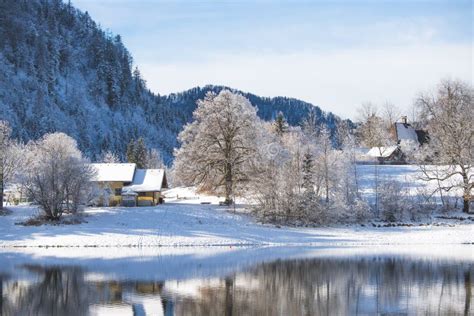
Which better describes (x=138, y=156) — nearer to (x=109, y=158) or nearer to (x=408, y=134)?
(x=109, y=158)

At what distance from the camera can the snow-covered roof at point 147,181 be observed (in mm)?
68275

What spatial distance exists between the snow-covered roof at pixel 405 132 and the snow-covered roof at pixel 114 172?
46.5 meters

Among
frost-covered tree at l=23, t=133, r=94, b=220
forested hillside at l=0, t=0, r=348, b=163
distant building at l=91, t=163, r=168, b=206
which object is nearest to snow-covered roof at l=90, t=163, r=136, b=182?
distant building at l=91, t=163, r=168, b=206

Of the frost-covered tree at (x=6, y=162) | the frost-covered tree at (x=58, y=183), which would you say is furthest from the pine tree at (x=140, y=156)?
the frost-covered tree at (x=58, y=183)

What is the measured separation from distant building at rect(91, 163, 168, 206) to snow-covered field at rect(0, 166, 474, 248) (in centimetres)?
534

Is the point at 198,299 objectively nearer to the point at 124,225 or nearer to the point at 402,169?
the point at 124,225

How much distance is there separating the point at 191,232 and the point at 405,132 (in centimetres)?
5605

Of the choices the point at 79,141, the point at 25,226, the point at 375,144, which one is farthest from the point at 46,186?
the point at 79,141

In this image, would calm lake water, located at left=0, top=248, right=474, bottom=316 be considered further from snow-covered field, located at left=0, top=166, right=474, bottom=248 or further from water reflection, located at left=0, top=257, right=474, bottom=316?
snow-covered field, located at left=0, top=166, right=474, bottom=248

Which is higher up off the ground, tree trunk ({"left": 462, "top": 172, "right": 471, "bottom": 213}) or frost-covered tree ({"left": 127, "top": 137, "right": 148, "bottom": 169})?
frost-covered tree ({"left": 127, "top": 137, "right": 148, "bottom": 169})

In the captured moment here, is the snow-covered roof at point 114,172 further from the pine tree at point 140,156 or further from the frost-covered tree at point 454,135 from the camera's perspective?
the frost-covered tree at point 454,135

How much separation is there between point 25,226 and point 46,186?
4.12 metres

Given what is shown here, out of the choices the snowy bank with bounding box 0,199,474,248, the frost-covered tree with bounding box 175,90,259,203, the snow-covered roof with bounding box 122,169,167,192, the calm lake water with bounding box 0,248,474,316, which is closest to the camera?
the calm lake water with bounding box 0,248,474,316

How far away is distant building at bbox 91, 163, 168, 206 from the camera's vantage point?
67250 mm
